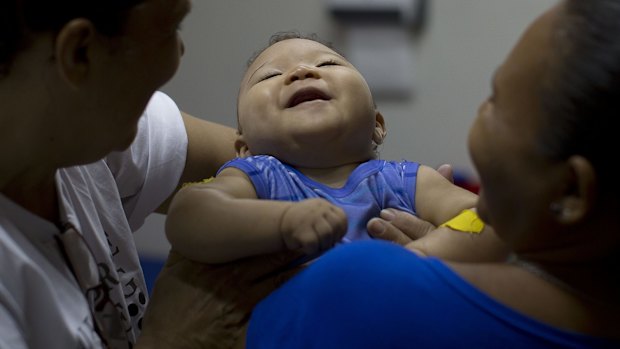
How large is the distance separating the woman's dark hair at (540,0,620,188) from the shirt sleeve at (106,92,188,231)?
768 mm

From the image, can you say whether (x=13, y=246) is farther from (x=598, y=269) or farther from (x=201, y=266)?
(x=598, y=269)

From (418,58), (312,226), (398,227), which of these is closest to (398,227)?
(398,227)

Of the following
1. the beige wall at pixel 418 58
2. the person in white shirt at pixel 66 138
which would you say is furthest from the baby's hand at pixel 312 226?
the beige wall at pixel 418 58

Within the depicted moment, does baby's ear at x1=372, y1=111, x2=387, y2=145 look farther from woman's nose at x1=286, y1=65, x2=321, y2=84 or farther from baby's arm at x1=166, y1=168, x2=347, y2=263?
baby's arm at x1=166, y1=168, x2=347, y2=263

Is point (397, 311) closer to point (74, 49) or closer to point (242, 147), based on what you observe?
point (74, 49)

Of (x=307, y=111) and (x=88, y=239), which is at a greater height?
(x=307, y=111)

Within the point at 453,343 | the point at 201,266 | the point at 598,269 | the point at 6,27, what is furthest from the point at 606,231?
the point at 6,27

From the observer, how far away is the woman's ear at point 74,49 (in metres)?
0.89

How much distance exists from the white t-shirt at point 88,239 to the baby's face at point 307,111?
0.20 m

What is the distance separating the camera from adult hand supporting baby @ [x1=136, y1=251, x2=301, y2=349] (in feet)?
3.43

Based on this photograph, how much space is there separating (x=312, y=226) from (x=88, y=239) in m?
0.39

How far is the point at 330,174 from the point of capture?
48.3 inches

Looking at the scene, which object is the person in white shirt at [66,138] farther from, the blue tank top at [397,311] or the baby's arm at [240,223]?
the blue tank top at [397,311]

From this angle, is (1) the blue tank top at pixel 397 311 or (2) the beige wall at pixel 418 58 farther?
(2) the beige wall at pixel 418 58
